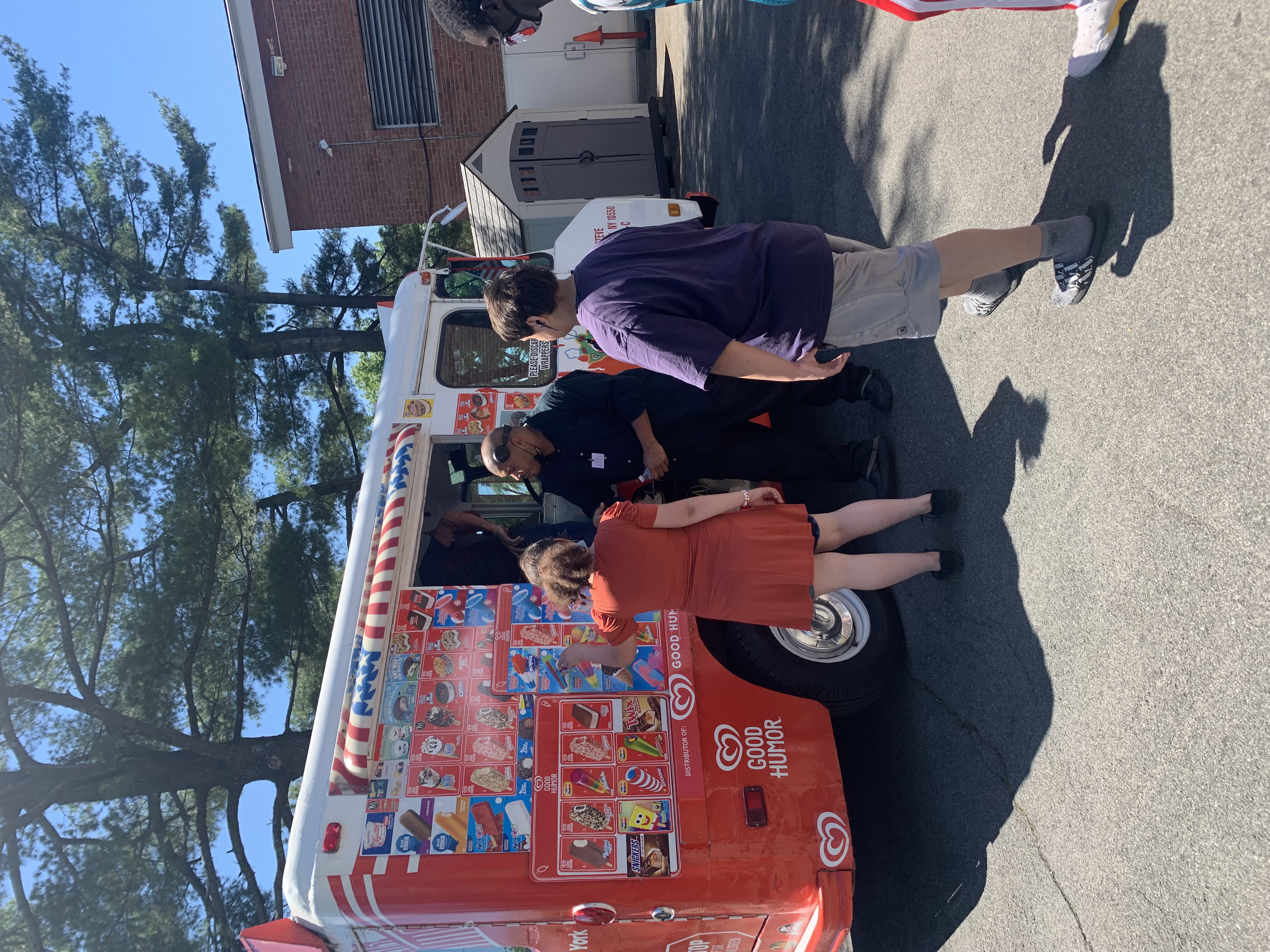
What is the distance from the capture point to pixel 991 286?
11.0 ft

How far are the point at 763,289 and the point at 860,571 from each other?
1.44 m

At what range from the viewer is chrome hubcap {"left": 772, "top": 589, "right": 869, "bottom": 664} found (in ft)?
12.9

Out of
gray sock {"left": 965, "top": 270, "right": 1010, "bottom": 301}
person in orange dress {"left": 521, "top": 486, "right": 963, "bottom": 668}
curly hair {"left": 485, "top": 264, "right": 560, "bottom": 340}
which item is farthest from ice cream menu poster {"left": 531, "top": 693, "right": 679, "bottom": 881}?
gray sock {"left": 965, "top": 270, "right": 1010, "bottom": 301}

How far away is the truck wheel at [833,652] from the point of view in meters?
3.76

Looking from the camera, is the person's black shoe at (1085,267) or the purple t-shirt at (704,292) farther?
the person's black shoe at (1085,267)

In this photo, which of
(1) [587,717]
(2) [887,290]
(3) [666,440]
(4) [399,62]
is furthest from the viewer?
(4) [399,62]

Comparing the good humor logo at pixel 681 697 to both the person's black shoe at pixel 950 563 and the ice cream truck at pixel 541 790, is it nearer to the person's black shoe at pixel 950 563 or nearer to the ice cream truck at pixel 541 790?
the ice cream truck at pixel 541 790

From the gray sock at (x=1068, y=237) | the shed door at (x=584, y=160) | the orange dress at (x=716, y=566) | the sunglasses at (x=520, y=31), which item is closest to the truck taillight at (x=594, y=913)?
the orange dress at (x=716, y=566)

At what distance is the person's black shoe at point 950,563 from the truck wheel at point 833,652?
48 centimetres

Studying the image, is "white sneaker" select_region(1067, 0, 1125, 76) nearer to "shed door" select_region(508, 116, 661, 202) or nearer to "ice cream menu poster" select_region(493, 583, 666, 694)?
"ice cream menu poster" select_region(493, 583, 666, 694)

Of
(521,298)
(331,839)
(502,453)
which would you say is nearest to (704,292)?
(521,298)

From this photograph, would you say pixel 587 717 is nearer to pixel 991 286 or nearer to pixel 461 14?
pixel 991 286

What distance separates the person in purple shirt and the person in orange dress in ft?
2.44

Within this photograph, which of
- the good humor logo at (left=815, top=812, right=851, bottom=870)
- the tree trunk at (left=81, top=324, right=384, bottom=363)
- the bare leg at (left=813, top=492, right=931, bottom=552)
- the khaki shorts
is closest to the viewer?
the khaki shorts
